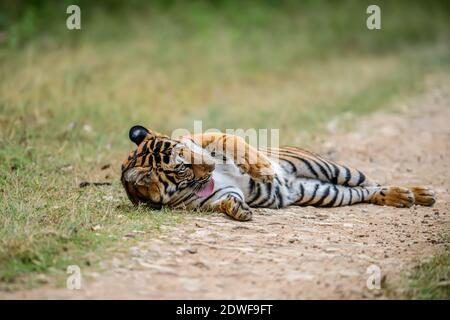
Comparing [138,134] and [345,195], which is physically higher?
[138,134]

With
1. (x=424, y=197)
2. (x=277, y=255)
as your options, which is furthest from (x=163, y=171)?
(x=424, y=197)

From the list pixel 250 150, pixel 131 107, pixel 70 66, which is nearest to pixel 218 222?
pixel 250 150

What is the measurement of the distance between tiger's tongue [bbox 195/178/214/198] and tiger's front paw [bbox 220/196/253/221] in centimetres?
16

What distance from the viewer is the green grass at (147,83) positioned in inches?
200

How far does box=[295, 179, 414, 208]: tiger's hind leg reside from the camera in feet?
19.6

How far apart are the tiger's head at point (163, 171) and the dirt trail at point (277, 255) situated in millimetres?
297

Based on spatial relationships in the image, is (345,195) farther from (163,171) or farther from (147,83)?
(147,83)

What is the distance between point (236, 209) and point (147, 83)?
252 inches

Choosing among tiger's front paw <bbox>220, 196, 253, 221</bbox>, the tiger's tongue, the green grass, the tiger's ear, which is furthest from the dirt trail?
the tiger's ear

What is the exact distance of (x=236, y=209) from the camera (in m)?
5.25

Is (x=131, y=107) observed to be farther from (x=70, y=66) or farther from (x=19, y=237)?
(x=19, y=237)
